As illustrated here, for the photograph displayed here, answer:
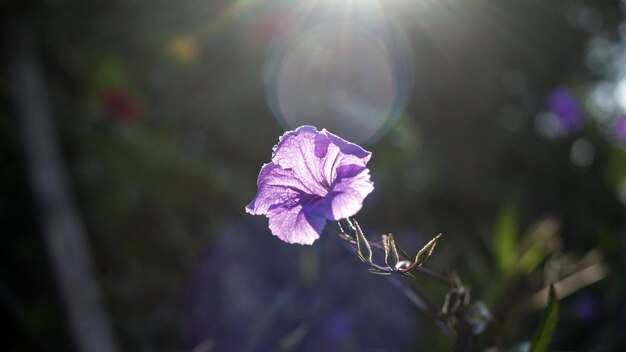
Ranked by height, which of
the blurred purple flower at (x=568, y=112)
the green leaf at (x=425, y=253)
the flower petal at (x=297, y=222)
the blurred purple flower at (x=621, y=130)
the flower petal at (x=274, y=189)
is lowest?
the blurred purple flower at (x=621, y=130)

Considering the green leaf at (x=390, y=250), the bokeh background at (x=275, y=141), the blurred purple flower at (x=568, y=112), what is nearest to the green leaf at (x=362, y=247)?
the green leaf at (x=390, y=250)

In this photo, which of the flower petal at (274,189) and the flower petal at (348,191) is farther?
the flower petal at (274,189)

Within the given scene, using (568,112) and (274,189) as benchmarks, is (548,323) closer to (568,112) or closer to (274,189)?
(274,189)

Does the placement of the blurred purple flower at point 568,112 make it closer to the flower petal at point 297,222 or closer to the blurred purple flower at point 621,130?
the blurred purple flower at point 621,130

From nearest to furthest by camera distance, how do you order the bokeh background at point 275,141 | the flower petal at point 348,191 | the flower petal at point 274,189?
the flower petal at point 348,191
the flower petal at point 274,189
the bokeh background at point 275,141

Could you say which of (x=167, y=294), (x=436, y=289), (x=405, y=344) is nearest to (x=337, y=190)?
(x=436, y=289)

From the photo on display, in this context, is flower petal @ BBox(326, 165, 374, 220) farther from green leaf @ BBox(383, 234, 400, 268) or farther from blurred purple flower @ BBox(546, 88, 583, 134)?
blurred purple flower @ BBox(546, 88, 583, 134)

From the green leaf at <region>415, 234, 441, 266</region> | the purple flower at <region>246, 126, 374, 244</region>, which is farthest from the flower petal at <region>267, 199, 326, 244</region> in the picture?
the green leaf at <region>415, 234, 441, 266</region>
